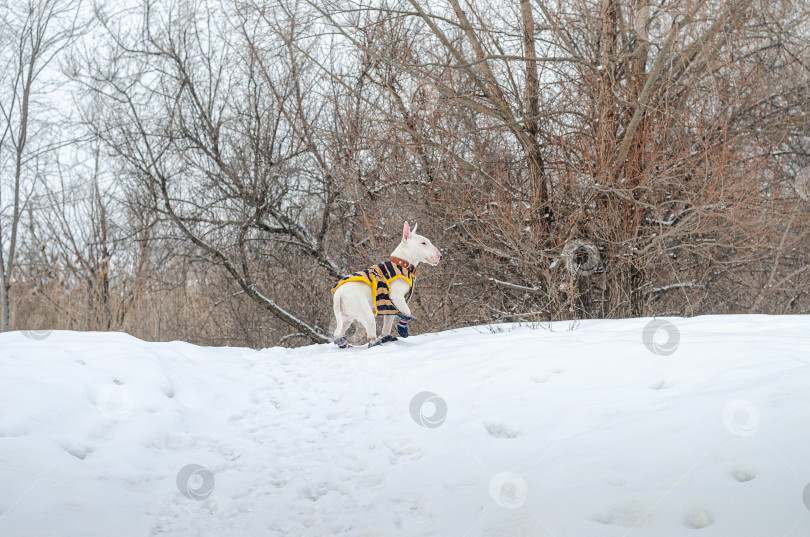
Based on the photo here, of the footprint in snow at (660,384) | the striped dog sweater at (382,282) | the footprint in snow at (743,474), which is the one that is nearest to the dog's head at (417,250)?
the striped dog sweater at (382,282)

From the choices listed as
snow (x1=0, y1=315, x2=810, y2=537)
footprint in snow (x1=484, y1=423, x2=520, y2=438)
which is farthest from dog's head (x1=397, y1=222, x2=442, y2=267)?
footprint in snow (x1=484, y1=423, x2=520, y2=438)

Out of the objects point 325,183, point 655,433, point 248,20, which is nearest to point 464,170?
point 325,183

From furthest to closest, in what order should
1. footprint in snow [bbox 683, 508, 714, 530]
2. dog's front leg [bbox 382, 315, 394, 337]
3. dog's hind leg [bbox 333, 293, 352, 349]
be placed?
dog's front leg [bbox 382, 315, 394, 337] → dog's hind leg [bbox 333, 293, 352, 349] → footprint in snow [bbox 683, 508, 714, 530]

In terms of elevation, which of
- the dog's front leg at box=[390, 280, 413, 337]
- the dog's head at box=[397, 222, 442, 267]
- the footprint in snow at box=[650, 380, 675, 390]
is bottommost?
the footprint in snow at box=[650, 380, 675, 390]

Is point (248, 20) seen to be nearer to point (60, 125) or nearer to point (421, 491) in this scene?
point (60, 125)

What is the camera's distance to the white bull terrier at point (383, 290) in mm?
6396

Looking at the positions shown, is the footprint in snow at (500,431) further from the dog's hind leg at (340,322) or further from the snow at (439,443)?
the dog's hind leg at (340,322)

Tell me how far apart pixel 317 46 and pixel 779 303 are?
10615 mm

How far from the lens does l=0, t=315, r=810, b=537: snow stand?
8.15ft

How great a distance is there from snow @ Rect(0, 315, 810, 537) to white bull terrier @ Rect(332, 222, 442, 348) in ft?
4.72

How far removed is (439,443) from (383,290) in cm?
311

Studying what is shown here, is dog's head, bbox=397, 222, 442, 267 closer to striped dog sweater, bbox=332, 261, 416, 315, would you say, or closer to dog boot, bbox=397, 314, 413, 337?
striped dog sweater, bbox=332, 261, 416, 315

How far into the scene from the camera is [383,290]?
6.45m

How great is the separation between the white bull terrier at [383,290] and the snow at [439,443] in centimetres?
144
